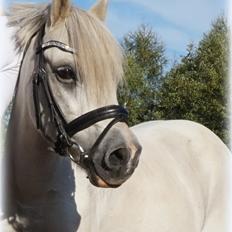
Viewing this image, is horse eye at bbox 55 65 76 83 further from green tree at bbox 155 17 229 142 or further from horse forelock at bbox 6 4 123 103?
green tree at bbox 155 17 229 142

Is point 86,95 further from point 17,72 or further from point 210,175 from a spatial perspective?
point 210,175

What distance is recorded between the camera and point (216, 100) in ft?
59.9

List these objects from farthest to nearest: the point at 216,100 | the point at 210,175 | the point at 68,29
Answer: the point at 216,100, the point at 210,175, the point at 68,29

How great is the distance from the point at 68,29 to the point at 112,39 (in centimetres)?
20

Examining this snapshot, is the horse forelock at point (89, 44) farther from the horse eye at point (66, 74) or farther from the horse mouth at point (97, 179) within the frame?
the horse mouth at point (97, 179)

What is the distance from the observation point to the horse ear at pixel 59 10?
8.84ft

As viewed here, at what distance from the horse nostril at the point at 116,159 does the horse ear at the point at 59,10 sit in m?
0.70

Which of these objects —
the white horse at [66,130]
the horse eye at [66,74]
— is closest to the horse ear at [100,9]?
the white horse at [66,130]

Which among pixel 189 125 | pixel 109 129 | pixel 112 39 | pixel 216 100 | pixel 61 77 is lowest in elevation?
pixel 216 100

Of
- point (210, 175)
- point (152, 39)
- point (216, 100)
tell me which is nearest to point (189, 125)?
point (210, 175)

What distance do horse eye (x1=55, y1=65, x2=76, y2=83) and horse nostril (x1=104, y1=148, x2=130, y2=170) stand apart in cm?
39

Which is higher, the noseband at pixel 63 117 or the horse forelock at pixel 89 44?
the horse forelock at pixel 89 44

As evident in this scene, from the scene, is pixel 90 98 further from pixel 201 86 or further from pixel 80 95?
pixel 201 86

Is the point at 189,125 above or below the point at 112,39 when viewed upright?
below
